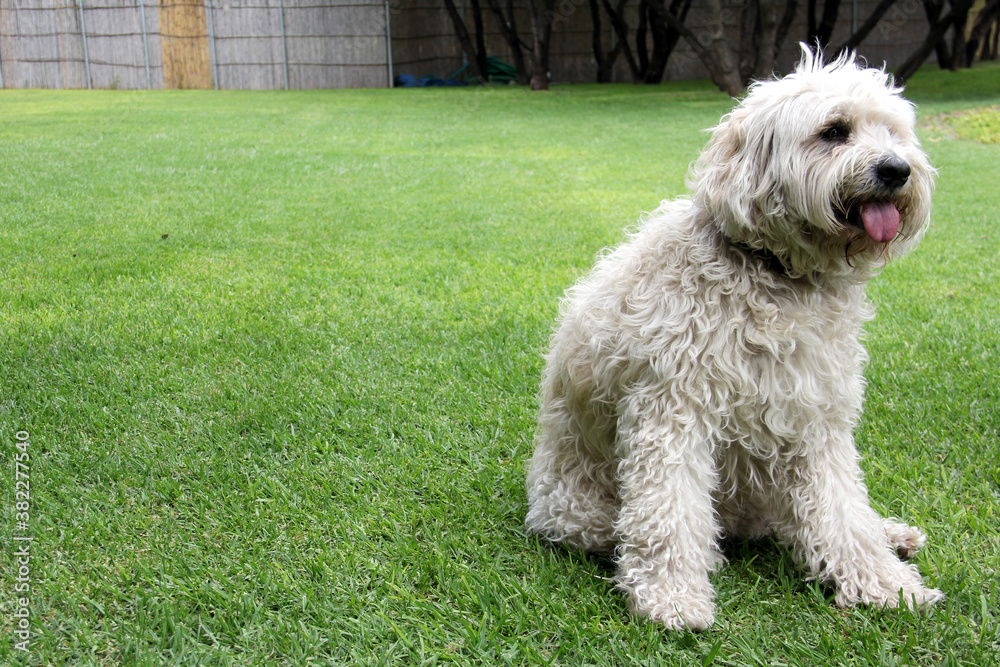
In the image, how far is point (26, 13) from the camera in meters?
22.9

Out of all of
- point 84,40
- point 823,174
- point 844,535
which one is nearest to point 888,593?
point 844,535

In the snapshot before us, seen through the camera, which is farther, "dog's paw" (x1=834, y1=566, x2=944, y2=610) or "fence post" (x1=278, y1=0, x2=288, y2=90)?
"fence post" (x1=278, y1=0, x2=288, y2=90)

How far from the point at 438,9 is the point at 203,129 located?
15.5m

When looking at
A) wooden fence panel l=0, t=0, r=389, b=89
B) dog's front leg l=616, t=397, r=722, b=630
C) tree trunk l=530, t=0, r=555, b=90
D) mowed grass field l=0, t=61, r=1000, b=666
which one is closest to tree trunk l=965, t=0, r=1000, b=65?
tree trunk l=530, t=0, r=555, b=90

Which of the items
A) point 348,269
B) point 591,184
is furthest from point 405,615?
point 591,184

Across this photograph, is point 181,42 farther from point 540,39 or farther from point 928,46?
point 928,46

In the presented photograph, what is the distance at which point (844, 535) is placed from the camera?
2.55 m

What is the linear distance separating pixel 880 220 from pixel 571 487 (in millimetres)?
1279

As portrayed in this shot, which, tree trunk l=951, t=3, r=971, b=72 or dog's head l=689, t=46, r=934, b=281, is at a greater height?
tree trunk l=951, t=3, r=971, b=72

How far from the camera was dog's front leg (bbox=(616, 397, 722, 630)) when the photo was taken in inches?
95.3

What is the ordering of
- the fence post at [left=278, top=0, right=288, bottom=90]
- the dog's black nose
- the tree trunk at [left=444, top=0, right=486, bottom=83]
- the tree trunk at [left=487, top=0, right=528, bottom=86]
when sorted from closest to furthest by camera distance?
the dog's black nose
the fence post at [left=278, top=0, right=288, bottom=90]
the tree trunk at [left=487, top=0, right=528, bottom=86]
the tree trunk at [left=444, top=0, right=486, bottom=83]

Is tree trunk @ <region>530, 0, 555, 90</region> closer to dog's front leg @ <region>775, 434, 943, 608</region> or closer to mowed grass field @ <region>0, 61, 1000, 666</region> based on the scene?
mowed grass field @ <region>0, 61, 1000, 666</region>

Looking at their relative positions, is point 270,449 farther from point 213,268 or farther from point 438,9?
point 438,9

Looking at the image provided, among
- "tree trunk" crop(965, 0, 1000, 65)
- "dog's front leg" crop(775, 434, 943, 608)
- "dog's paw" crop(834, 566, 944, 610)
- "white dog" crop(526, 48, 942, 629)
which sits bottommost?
"dog's paw" crop(834, 566, 944, 610)
